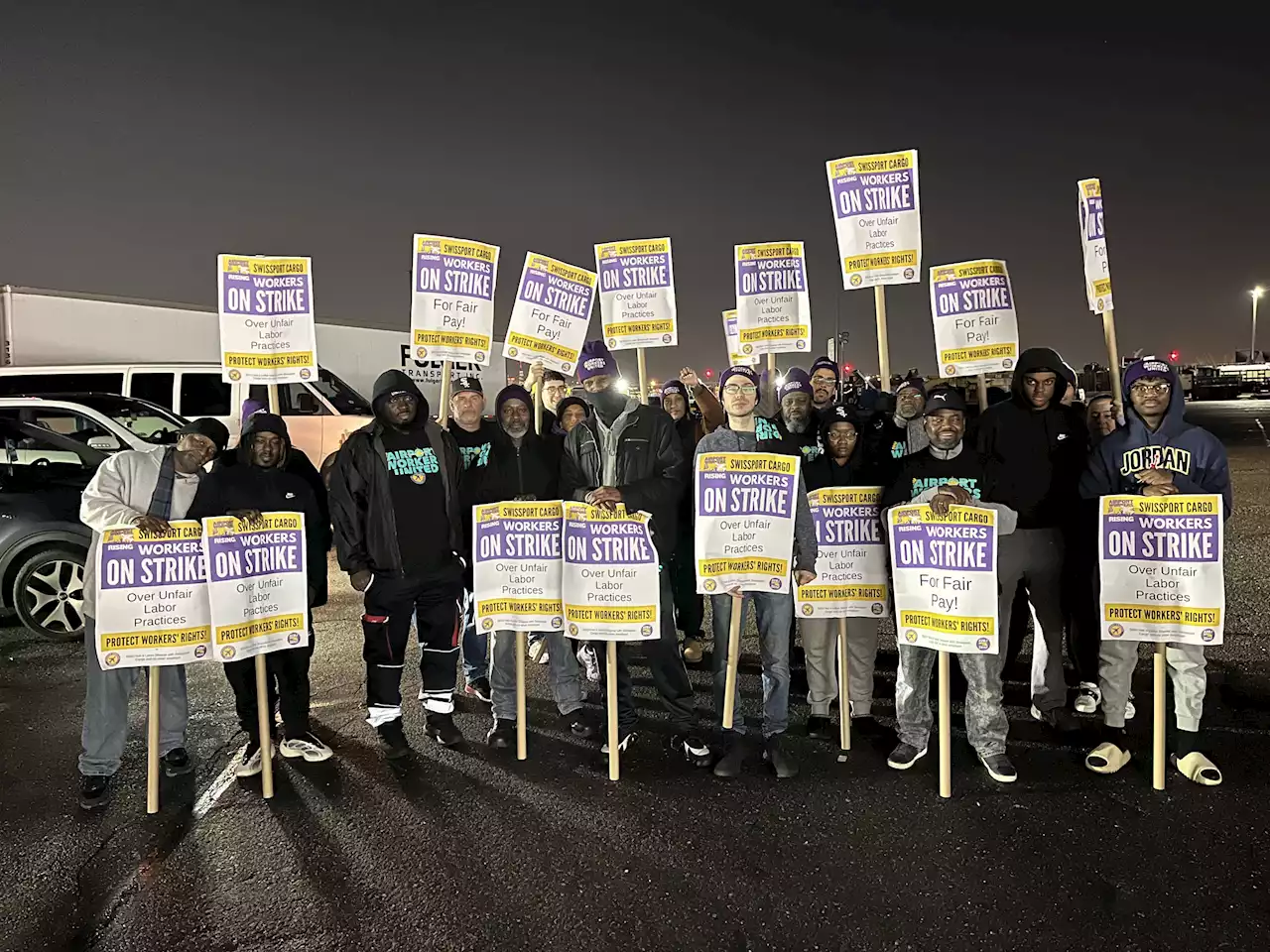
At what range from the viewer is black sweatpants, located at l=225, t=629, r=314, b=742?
4.78 meters

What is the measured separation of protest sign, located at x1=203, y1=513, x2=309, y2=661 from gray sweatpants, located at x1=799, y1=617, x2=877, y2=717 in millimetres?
3017

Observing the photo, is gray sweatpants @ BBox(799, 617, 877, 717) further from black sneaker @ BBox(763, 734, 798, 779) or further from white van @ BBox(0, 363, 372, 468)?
white van @ BBox(0, 363, 372, 468)

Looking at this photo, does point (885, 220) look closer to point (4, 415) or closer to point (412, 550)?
point (412, 550)

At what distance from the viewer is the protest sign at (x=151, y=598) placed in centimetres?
427

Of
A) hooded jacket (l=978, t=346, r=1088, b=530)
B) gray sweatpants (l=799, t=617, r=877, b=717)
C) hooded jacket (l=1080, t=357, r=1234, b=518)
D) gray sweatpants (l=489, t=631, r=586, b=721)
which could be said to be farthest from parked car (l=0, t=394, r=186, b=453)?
hooded jacket (l=1080, t=357, r=1234, b=518)

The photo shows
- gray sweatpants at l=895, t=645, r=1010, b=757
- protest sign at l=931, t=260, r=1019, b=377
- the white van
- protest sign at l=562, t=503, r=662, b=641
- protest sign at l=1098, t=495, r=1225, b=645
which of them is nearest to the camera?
protest sign at l=1098, t=495, r=1225, b=645

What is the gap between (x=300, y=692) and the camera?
492cm

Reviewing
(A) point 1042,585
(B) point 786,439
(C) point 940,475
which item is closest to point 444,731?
(B) point 786,439

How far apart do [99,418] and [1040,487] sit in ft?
28.4

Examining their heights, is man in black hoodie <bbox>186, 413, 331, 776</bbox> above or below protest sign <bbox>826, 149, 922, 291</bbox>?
below

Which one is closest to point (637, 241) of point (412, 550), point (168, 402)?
point (412, 550)

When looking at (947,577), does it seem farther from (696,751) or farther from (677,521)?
(696,751)

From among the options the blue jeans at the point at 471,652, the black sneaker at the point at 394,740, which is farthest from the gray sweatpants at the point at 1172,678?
the black sneaker at the point at 394,740

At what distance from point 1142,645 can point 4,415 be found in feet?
33.3
